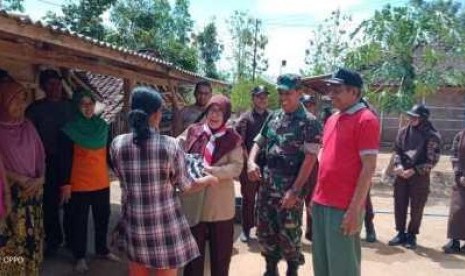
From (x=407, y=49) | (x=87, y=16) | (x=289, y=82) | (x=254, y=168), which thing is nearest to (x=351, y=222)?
(x=254, y=168)

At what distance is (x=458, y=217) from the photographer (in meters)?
5.89

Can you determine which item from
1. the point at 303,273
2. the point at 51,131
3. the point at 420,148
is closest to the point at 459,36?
the point at 420,148

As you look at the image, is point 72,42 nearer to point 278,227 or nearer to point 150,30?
point 278,227

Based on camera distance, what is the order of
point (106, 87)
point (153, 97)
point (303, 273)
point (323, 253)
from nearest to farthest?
point (153, 97), point (323, 253), point (303, 273), point (106, 87)

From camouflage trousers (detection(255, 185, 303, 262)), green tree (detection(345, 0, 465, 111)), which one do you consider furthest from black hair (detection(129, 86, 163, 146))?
green tree (detection(345, 0, 465, 111))

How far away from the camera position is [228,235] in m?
3.75

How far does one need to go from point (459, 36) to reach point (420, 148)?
5.61 meters

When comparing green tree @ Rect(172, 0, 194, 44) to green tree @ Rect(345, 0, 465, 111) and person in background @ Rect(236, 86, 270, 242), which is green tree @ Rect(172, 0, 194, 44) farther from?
person in background @ Rect(236, 86, 270, 242)

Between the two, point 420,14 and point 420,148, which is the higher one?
point 420,14

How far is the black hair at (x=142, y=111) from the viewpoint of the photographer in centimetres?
285

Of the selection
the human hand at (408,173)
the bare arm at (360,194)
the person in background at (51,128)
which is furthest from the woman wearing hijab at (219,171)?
the human hand at (408,173)

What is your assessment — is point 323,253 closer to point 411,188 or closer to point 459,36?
point 411,188

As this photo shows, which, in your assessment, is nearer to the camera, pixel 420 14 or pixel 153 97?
pixel 153 97

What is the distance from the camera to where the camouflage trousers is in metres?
3.99
